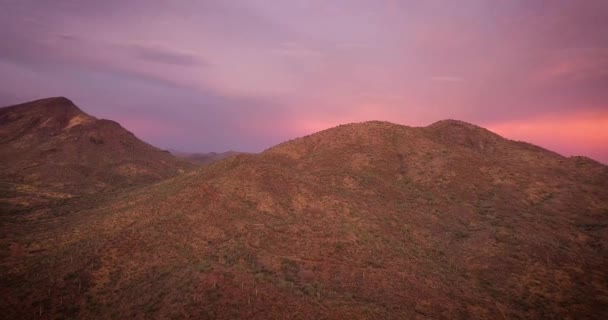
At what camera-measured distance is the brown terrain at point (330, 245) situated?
28.6 metres

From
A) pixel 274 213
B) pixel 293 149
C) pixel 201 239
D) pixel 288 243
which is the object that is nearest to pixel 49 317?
pixel 201 239

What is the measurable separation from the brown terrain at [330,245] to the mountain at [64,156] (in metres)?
15.9

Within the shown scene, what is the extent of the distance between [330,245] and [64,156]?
8960 cm

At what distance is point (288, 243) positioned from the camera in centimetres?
3931

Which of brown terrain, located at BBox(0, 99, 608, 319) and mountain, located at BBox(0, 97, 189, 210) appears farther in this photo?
mountain, located at BBox(0, 97, 189, 210)

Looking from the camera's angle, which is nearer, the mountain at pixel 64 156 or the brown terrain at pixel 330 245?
the brown terrain at pixel 330 245

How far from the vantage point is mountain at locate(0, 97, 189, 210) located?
74.1 meters

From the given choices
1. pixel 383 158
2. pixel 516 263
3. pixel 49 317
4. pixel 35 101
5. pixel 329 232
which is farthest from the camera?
pixel 35 101

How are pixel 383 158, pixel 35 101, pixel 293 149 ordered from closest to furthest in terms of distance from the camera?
pixel 383 158 → pixel 293 149 → pixel 35 101

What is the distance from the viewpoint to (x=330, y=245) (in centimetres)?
3931

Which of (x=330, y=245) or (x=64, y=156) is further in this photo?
(x=64, y=156)

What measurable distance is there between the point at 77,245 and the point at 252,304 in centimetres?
2321

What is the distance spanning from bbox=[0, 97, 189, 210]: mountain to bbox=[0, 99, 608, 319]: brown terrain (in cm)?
1594

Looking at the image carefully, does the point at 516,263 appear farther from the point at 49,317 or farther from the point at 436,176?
the point at 49,317
